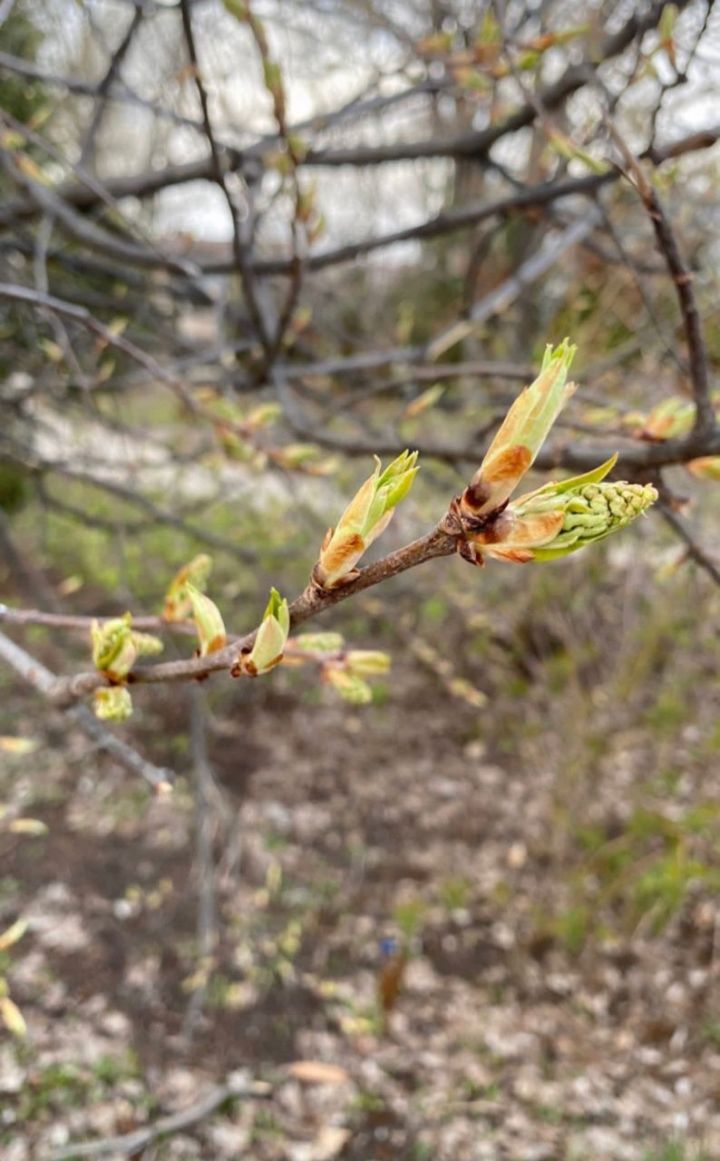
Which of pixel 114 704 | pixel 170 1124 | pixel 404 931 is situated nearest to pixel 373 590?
pixel 404 931

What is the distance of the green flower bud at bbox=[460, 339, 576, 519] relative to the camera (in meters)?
0.43

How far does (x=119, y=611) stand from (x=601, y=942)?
303 centimetres

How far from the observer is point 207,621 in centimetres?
61

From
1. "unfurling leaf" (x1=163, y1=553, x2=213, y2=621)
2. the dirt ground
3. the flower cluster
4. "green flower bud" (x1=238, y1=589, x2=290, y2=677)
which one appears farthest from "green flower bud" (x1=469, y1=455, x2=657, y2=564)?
the dirt ground

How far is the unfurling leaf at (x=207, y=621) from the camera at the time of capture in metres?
0.61

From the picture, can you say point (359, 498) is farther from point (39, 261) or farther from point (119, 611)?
point (119, 611)

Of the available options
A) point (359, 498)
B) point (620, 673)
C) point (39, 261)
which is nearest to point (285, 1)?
point (39, 261)

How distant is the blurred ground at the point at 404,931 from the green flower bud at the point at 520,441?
224cm

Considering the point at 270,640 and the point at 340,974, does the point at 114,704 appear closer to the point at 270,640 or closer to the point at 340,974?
the point at 270,640

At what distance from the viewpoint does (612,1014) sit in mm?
2709

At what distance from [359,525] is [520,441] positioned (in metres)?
0.10

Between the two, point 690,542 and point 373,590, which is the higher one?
point 373,590

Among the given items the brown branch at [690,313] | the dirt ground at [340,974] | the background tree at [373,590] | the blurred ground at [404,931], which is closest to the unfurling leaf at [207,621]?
the background tree at [373,590]

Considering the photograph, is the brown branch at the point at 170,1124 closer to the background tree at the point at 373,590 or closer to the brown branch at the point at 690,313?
the background tree at the point at 373,590
